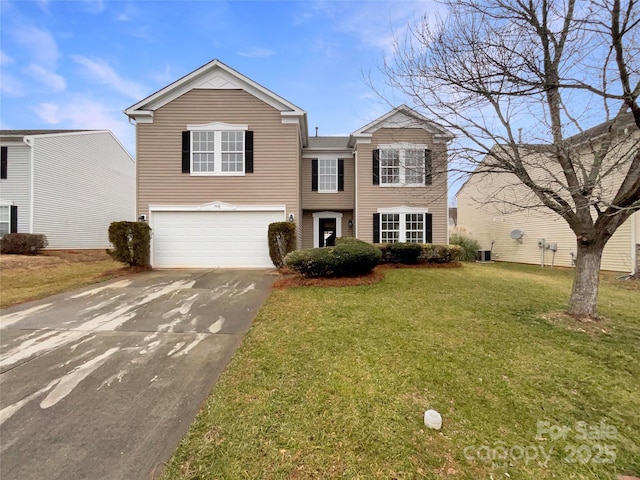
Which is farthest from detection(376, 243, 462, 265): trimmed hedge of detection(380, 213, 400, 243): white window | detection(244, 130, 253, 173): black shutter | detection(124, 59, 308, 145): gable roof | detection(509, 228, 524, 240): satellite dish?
detection(124, 59, 308, 145): gable roof

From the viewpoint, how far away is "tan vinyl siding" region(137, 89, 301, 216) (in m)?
10.9

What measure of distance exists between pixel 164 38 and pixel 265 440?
11.8 metres

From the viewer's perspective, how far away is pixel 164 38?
9281 mm

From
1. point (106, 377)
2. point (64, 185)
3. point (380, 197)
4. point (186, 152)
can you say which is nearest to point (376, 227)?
point (380, 197)

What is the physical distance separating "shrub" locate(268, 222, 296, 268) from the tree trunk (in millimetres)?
7755

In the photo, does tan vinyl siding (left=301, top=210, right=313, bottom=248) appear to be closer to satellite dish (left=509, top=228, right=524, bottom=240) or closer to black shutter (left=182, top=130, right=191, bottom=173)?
black shutter (left=182, top=130, right=191, bottom=173)

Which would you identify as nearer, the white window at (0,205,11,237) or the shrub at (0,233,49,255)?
the shrub at (0,233,49,255)

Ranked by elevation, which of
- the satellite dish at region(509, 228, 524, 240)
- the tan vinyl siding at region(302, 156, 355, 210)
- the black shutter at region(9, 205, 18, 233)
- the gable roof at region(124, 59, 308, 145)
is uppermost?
the gable roof at region(124, 59, 308, 145)

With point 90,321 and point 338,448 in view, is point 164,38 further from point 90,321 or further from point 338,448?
point 338,448

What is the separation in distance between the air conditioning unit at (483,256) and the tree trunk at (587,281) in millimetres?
12142

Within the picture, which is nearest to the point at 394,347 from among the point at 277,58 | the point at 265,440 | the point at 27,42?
the point at 265,440

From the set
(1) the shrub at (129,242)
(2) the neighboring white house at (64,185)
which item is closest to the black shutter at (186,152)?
(1) the shrub at (129,242)

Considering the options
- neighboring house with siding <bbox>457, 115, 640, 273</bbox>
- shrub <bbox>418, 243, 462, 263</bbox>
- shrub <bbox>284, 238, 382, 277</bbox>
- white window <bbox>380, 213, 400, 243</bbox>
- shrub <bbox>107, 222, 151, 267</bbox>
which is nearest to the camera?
shrub <bbox>284, 238, 382, 277</bbox>

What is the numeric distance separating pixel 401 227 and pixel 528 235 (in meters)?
7.71
